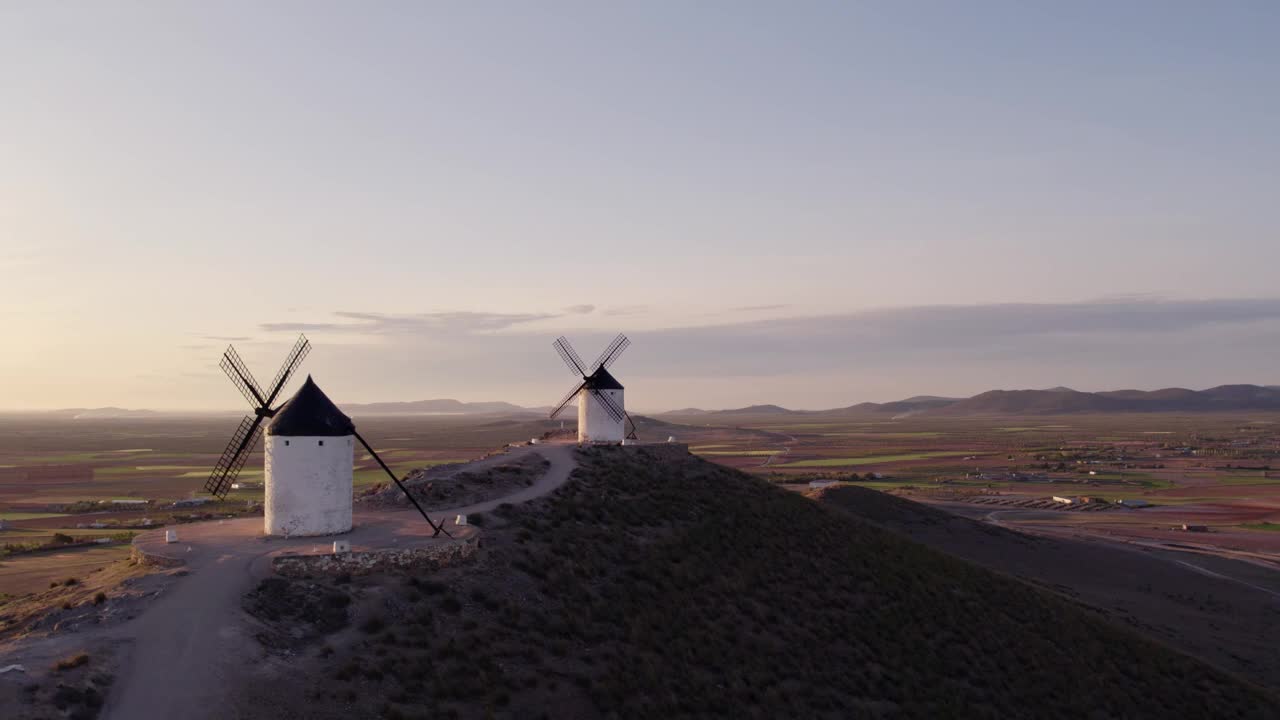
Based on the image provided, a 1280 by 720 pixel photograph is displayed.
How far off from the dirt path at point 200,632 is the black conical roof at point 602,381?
20.8 m

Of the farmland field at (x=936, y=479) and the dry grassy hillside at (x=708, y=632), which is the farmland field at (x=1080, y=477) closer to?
the farmland field at (x=936, y=479)

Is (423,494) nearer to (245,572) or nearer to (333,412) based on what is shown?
(333,412)

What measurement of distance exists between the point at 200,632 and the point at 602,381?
29.9m

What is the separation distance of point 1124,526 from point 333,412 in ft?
242

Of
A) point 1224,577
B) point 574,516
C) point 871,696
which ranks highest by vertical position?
point 574,516

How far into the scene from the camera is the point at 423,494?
3216cm

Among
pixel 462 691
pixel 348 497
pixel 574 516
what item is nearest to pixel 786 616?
pixel 574 516

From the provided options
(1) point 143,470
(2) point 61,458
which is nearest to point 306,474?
(1) point 143,470

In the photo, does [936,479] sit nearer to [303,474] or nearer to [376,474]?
[376,474]

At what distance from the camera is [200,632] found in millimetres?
17719

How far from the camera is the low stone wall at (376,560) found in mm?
20984

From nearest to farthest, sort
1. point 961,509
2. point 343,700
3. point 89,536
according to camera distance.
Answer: point 343,700
point 89,536
point 961,509

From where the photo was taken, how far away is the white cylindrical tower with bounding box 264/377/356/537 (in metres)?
25.1

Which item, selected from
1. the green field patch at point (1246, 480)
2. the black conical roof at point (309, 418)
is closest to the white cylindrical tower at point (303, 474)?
the black conical roof at point (309, 418)
